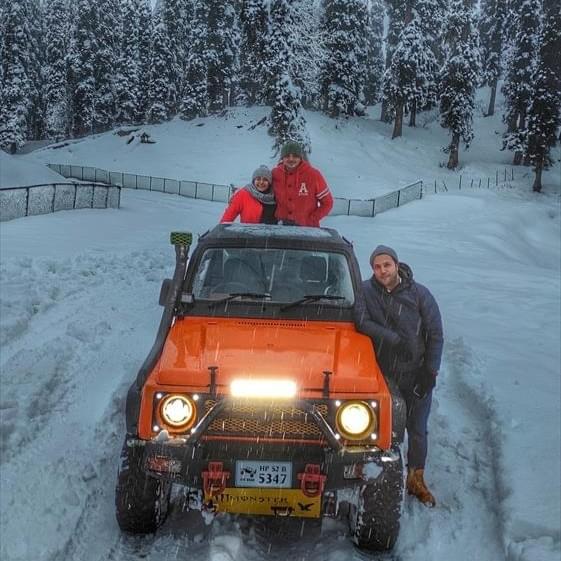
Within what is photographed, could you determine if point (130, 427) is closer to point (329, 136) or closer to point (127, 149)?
point (329, 136)

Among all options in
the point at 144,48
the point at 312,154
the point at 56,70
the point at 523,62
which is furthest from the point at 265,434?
the point at 56,70

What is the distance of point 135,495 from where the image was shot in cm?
384

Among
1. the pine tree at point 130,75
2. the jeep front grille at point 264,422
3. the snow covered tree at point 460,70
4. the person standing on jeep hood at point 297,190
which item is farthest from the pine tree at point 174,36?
the jeep front grille at point 264,422

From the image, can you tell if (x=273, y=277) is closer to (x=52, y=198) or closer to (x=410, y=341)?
(x=410, y=341)

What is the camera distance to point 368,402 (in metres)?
3.79

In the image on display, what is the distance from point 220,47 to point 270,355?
57.6m

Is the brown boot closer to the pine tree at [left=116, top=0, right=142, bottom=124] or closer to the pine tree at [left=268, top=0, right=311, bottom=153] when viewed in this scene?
the pine tree at [left=268, top=0, right=311, bottom=153]

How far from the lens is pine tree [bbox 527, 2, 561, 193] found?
45375 mm

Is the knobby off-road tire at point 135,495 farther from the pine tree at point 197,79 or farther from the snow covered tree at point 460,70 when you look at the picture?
the pine tree at point 197,79

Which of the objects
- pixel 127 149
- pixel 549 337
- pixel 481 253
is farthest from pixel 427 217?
pixel 127 149

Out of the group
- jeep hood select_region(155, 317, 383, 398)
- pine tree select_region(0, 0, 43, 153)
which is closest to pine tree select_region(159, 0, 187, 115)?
pine tree select_region(0, 0, 43, 153)

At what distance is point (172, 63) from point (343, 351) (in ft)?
211

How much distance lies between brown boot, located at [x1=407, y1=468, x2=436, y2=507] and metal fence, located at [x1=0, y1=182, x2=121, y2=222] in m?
15.7

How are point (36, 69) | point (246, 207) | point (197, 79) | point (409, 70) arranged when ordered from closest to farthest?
point (246, 207) < point (409, 70) < point (197, 79) < point (36, 69)
